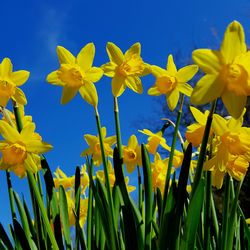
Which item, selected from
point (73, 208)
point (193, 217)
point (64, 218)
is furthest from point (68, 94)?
point (73, 208)

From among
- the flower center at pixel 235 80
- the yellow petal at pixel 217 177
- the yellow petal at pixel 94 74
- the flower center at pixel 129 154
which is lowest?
the yellow petal at pixel 217 177

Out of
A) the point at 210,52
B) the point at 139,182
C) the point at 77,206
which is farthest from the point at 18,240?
the point at 210,52

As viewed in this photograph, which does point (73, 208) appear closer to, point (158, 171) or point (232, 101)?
point (158, 171)

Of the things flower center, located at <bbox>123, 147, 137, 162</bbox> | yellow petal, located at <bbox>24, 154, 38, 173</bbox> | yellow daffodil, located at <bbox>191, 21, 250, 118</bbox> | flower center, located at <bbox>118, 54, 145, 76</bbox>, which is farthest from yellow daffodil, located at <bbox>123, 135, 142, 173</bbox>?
yellow daffodil, located at <bbox>191, 21, 250, 118</bbox>

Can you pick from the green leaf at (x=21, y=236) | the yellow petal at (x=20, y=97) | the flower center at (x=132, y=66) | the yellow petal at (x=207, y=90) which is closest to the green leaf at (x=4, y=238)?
the green leaf at (x=21, y=236)

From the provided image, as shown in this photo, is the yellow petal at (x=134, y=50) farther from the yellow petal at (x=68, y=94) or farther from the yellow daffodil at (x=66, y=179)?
the yellow daffodil at (x=66, y=179)

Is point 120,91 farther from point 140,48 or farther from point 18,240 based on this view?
point 18,240
